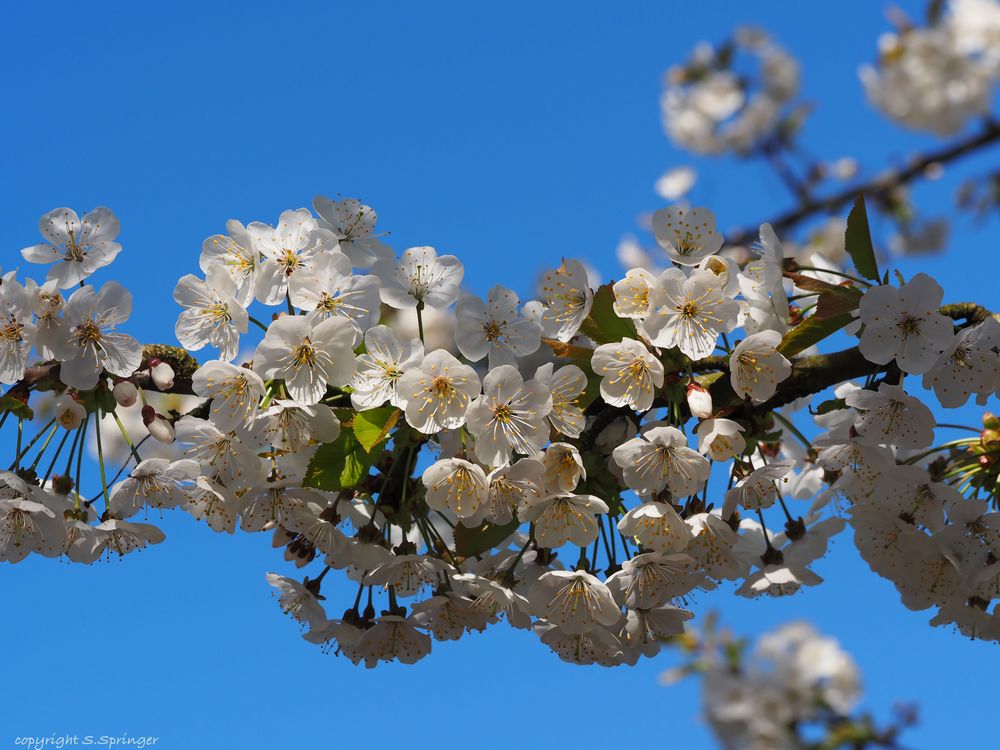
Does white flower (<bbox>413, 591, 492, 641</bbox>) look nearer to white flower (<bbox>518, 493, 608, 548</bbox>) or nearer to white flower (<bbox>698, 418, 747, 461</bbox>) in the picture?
white flower (<bbox>518, 493, 608, 548</bbox>)

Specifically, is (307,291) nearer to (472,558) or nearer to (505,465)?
(505,465)

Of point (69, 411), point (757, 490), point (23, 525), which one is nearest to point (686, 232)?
point (757, 490)

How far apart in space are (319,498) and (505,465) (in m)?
0.49

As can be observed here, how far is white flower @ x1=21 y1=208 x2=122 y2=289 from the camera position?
247 centimetres

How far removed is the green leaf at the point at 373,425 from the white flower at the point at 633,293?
0.53 m

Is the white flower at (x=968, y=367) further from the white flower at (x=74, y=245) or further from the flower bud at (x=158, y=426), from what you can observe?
the white flower at (x=74, y=245)

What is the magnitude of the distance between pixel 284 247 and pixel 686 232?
3.06 feet

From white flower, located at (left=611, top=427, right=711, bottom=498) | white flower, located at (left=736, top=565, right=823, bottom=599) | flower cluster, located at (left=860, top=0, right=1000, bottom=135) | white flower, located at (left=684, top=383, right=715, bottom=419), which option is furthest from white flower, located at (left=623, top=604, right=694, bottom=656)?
flower cluster, located at (left=860, top=0, right=1000, bottom=135)

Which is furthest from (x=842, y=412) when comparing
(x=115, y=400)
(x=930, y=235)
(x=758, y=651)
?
(x=758, y=651)

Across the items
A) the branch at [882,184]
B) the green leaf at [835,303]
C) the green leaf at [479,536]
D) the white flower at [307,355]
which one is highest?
the branch at [882,184]

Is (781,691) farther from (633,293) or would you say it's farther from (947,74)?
(633,293)

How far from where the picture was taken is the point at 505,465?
2127mm

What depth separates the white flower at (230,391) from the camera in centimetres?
217

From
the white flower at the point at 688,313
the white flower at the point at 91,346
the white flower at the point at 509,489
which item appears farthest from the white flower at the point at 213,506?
the white flower at the point at 688,313
